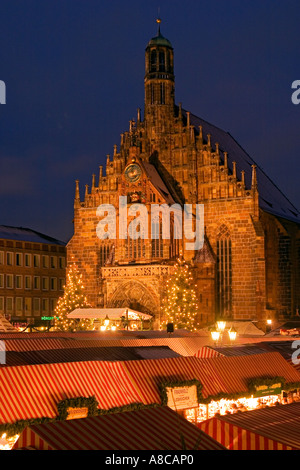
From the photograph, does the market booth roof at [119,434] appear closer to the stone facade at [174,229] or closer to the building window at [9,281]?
the stone facade at [174,229]

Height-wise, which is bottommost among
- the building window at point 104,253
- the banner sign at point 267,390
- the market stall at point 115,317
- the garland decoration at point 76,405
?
the banner sign at point 267,390

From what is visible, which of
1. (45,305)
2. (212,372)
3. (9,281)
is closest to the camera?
(212,372)

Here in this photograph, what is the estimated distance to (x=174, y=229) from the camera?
213 feet

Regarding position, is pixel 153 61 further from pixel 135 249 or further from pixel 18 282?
pixel 18 282

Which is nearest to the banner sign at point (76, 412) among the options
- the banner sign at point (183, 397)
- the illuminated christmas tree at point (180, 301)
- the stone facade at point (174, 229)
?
the banner sign at point (183, 397)

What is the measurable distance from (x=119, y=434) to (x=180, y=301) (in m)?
42.6

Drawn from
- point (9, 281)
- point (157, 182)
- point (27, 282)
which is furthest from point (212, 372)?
point (27, 282)

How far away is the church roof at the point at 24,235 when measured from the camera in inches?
3531

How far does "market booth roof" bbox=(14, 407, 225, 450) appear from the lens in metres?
17.8

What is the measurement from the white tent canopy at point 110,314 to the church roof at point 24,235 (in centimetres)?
2805

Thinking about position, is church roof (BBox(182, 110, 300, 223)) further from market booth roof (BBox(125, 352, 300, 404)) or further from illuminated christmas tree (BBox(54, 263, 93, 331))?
market booth roof (BBox(125, 352, 300, 404))

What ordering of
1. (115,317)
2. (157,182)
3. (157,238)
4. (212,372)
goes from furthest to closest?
(157,182) → (157,238) → (115,317) → (212,372)

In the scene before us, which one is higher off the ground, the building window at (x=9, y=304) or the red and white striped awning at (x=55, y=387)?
the building window at (x=9, y=304)
